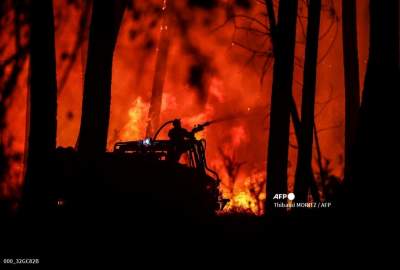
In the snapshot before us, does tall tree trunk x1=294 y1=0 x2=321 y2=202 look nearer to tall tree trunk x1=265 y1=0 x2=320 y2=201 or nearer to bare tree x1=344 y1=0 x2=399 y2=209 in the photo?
tall tree trunk x1=265 y1=0 x2=320 y2=201

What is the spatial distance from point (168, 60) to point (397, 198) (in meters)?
10.7

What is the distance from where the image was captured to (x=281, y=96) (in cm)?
1098

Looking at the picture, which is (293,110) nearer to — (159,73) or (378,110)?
(378,110)

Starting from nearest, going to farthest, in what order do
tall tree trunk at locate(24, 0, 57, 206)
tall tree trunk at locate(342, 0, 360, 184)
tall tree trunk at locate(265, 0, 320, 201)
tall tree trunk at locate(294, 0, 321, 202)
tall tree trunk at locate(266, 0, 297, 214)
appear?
tall tree trunk at locate(24, 0, 57, 206), tall tree trunk at locate(266, 0, 297, 214), tall tree trunk at locate(265, 0, 320, 201), tall tree trunk at locate(294, 0, 321, 202), tall tree trunk at locate(342, 0, 360, 184)

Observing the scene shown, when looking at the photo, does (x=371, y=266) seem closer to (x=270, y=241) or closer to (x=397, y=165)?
(x=397, y=165)

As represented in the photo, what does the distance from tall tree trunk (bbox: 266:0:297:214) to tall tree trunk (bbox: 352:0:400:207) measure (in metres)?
3.12

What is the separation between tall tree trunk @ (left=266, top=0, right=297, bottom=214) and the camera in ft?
36.0

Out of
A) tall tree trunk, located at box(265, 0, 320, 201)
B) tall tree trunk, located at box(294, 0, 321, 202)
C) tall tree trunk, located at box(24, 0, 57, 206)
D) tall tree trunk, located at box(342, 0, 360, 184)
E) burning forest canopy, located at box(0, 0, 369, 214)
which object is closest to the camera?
tall tree trunk, located at box(24, 0, 57, 206)

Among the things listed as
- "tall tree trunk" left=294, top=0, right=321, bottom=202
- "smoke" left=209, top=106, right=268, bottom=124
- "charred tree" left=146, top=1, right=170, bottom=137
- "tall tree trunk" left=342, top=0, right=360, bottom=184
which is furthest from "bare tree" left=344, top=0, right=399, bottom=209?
"smoke" left=209, top=106, right=268, bottom=124

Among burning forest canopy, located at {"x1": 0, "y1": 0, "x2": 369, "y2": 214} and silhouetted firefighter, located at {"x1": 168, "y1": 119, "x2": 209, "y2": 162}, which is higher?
burning forest canopy, located at {"x1": 0, "y1": 0, "x2": 369, "y2": 214}

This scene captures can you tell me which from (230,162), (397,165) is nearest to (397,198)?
(397,165)

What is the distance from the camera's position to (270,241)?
33.7 feet

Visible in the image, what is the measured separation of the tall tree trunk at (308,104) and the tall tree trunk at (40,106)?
644cm

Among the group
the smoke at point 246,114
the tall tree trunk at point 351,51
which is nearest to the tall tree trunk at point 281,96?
the tall tree trunk at point 351,51
